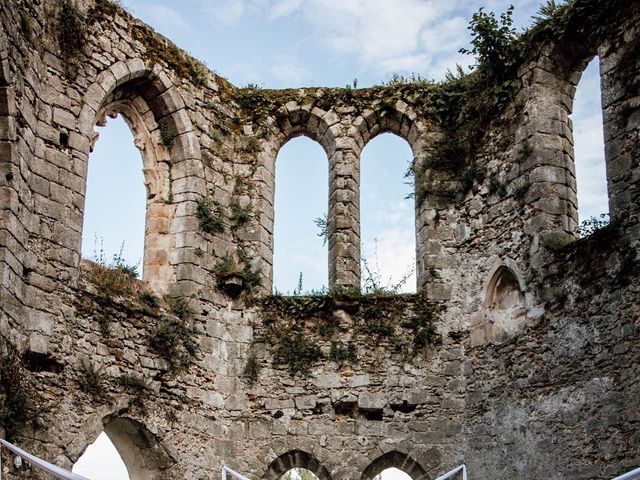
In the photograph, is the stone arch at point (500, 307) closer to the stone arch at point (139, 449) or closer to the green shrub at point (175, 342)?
the green shrub at point (175, 342)

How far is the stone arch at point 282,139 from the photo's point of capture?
13992 millimetres

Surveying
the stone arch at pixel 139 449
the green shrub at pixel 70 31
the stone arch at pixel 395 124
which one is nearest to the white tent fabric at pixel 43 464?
the stone arch at pixel 139 449

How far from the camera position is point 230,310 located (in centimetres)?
1333

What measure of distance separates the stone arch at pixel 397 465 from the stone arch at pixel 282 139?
266cm

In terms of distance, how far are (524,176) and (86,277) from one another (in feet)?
16.7

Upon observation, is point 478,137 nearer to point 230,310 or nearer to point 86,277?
point 230,310

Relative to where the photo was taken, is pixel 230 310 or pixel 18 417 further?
pixel 230 310

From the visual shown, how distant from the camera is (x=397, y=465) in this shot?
12867 mm

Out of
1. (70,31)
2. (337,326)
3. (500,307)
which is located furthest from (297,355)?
(70,31)

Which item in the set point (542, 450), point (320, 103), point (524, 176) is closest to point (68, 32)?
point (320, 103)

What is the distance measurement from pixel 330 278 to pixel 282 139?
2059 millimetres

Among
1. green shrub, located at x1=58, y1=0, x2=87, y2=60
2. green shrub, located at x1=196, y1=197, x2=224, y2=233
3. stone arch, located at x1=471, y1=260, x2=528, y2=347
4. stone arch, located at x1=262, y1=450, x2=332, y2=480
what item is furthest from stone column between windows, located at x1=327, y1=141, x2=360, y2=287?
green shrub, located at x1=58, y1=0, x2=87, y2=60

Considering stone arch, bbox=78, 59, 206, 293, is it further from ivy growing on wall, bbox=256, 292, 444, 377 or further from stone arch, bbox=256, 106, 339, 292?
ivy growing on wall, bbox=256, 292, 444, 377

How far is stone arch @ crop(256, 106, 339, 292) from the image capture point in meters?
14.0
